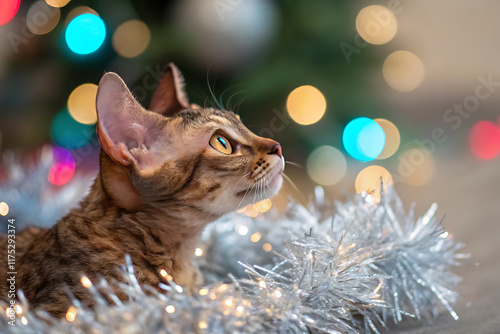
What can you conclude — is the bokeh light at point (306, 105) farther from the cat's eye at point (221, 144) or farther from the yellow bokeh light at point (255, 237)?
the cat's eye at point (221, 144)

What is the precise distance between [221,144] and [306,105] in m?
0.96

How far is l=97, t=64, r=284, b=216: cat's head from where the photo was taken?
2.30ft

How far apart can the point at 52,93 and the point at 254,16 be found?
28.1 inches

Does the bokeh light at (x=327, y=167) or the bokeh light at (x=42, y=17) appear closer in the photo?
the bokeh light at (x=42, y=17)

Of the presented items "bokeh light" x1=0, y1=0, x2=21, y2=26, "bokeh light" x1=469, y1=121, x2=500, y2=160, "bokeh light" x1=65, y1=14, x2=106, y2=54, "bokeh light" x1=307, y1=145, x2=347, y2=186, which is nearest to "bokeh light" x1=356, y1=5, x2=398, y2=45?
"bokeh light" x1=307, y1=145, x2=347, y2=186

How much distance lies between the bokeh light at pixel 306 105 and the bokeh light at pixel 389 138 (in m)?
0.35

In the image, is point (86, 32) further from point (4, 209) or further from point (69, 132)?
point (4, 209)

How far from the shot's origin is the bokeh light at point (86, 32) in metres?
1.37

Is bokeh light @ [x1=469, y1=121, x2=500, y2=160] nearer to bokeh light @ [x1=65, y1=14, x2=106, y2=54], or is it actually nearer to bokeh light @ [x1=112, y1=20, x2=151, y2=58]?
bokeh light @ [x1=112, y1=20, x2=151, y2=58]

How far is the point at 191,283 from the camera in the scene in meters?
0.77

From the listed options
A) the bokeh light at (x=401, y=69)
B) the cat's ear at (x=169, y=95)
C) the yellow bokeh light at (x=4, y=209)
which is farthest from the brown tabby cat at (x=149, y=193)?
the bokeh light at (x=401, y=69)

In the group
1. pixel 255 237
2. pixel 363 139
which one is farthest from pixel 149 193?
pixel 363 139

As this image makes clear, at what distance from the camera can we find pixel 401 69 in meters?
2.20

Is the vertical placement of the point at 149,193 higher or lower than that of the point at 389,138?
higher
